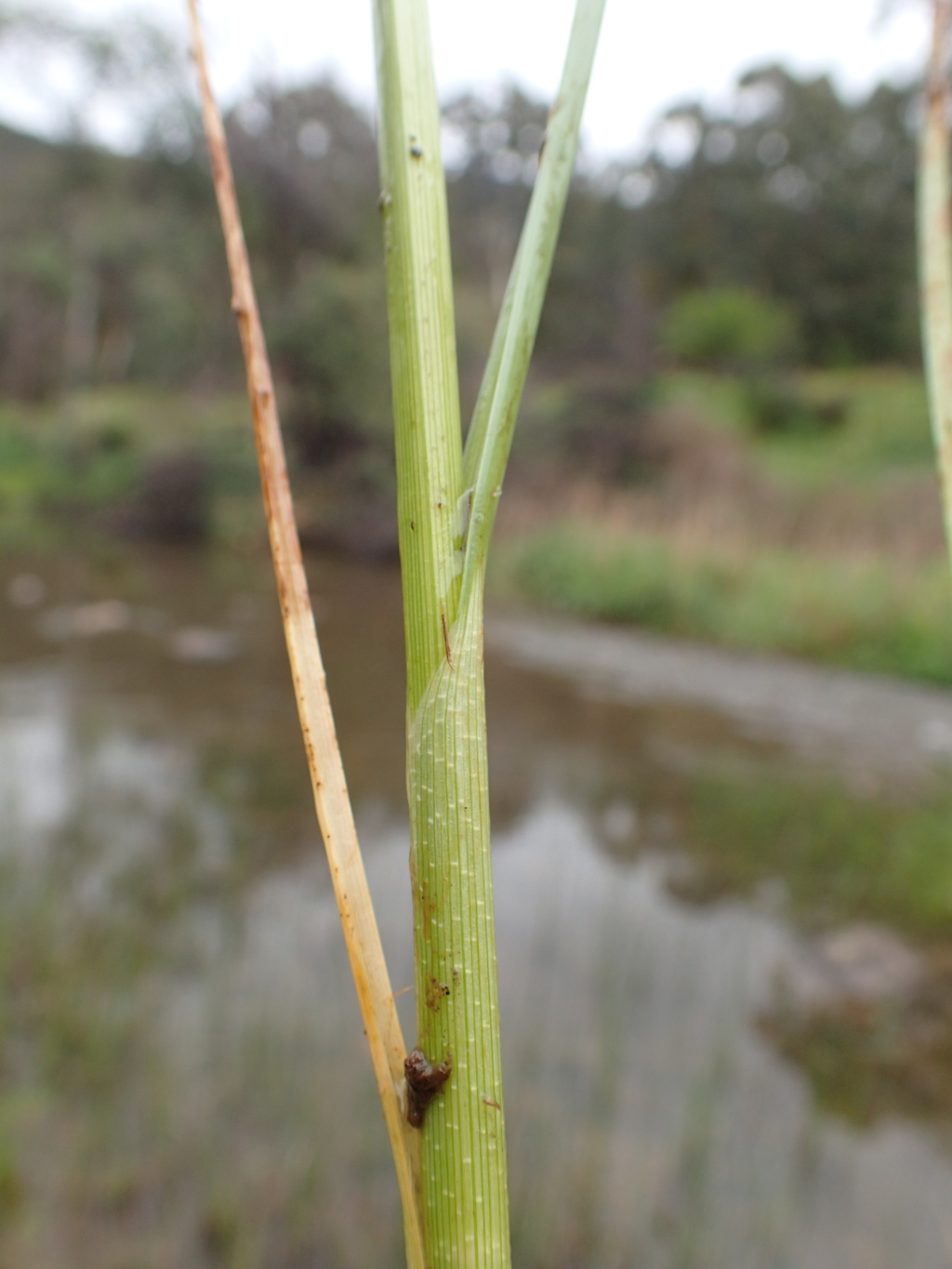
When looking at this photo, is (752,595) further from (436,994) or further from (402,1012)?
(436,994)

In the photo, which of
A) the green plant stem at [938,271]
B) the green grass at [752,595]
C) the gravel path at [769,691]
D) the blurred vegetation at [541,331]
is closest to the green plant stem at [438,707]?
the green plant stem at [938,271]

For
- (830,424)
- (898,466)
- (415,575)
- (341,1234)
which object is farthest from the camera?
(830,424)

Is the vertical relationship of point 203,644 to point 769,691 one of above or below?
above

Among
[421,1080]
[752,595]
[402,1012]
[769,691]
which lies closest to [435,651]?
[421,1080]

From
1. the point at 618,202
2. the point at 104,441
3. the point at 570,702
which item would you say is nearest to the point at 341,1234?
A: the point at 570,702

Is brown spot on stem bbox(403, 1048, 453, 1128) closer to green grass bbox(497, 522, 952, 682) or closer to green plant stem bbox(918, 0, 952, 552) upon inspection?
green plant stem bbox(918, 0, 952, 552)

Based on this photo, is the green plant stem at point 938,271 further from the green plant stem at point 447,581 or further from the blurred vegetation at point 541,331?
the blurred vegetation at point 541,331

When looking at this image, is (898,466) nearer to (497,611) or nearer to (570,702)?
(497,611)
